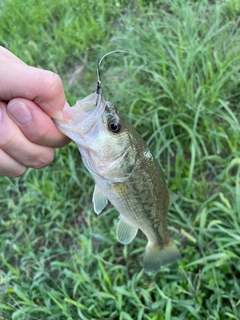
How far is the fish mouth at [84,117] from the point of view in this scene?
54.2 inches

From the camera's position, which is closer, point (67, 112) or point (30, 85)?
point (30, 85)

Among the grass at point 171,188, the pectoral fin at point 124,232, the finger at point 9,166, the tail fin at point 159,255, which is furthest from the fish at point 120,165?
the grass at point 171,188

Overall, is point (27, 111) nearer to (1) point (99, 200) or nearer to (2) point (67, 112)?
(2) point (67, 112)

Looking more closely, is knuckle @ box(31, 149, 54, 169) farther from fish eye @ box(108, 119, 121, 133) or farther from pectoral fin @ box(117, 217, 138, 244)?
pectoral fin @ box(117, 217, 138, 244)

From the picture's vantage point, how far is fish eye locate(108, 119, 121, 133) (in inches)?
57.8

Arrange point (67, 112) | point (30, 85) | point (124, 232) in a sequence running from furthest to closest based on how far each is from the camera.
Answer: point (124, 232)
point (67, 112)
point (30, 85)

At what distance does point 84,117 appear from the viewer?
1.41 metres

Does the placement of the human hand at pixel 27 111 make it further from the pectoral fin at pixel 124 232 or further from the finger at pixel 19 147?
the pectoral fin at pixel 124 232

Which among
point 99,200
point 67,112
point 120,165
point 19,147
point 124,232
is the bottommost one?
point 124,232

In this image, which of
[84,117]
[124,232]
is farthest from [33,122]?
[124,232]

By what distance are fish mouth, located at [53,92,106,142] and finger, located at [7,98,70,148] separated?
45 mm

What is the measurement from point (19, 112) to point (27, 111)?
29mm

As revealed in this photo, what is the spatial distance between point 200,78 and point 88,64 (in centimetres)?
128

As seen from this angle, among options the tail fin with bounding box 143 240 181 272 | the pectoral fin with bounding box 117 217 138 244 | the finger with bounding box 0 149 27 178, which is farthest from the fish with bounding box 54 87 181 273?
the finger with bounding box 0 149 27 178
